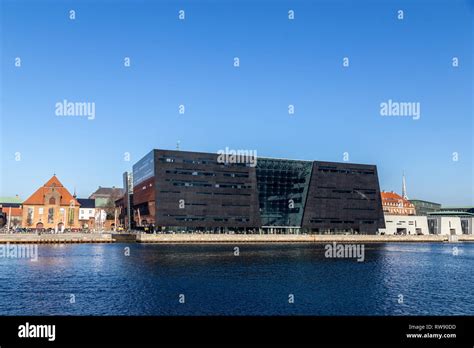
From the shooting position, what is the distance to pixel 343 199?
556 ft

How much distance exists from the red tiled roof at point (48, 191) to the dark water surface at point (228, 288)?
10818cm

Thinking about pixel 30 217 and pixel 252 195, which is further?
pixel 30 217

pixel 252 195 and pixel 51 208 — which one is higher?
pixel 252 195

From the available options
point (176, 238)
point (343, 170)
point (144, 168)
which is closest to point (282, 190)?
point (343, 170)

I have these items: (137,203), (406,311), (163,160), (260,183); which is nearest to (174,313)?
(406,311)

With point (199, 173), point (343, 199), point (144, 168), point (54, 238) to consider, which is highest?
point (144, 168)

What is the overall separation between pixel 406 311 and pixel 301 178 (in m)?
128

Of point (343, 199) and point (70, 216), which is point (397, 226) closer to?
point (343, 199)

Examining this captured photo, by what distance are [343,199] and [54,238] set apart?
96944 mm

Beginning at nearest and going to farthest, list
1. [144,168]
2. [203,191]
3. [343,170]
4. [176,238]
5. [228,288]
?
[228,288]
[176,238]
[203,191]
[144,168]
[343,170]

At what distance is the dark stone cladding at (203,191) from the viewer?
483 feet

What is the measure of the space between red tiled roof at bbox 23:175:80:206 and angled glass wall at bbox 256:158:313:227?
75.7 m

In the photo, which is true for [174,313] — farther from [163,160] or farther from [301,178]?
[301,178]

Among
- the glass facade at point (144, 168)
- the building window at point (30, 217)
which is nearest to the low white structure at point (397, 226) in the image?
the glass facade at point (144, 168)
